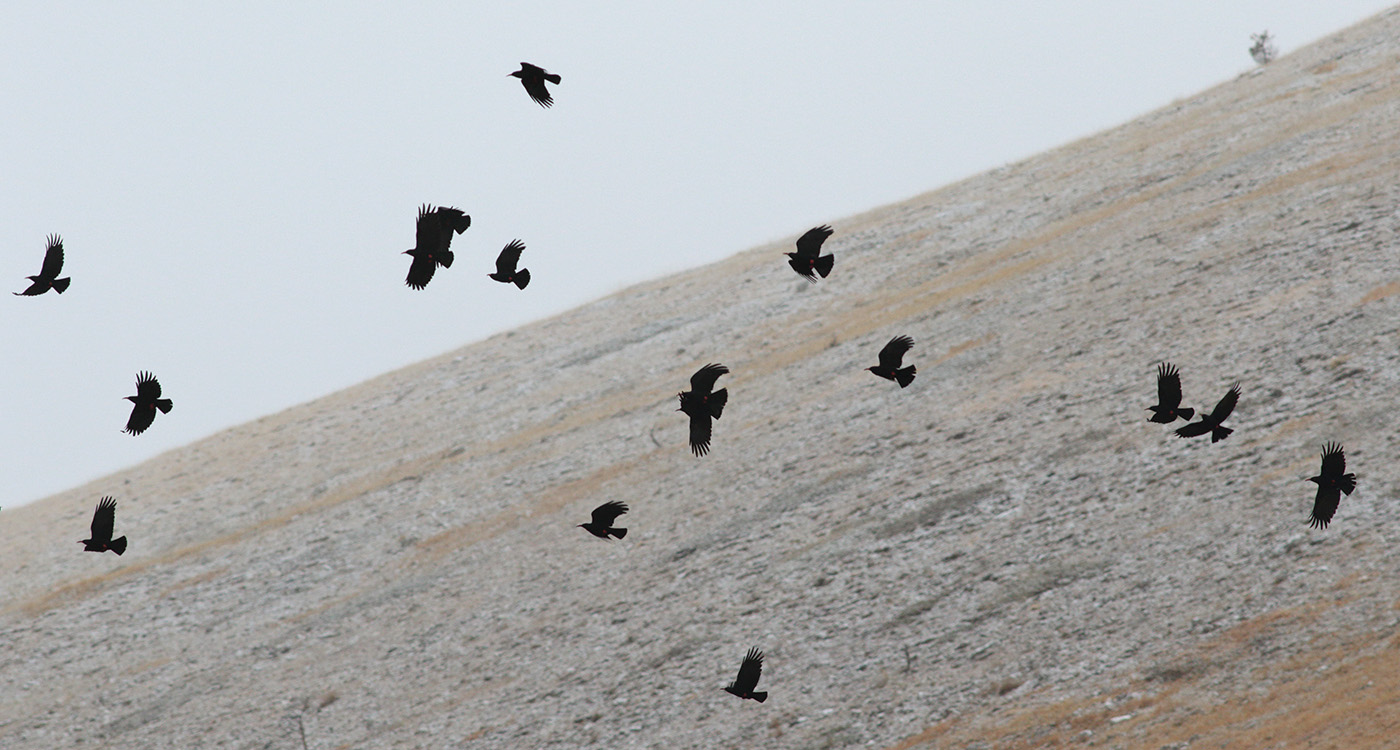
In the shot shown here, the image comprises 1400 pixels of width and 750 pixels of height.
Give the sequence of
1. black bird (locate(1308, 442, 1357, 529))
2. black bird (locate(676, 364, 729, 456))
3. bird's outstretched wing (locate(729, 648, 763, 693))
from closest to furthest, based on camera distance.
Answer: black bird (locate(1308, 442, 1357, 529)), black bird (locate(676, 364, 729, 456)), bird's outstretched wing (locate(729, 648, 763, 693))

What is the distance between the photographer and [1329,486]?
47.2 feet

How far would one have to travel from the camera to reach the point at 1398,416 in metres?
18.7

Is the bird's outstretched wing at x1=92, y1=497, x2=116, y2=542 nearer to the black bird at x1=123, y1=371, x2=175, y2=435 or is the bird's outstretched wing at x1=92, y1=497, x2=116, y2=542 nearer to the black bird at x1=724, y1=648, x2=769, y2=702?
the black bird at x1=123, y1=371, x2=175, y2=435

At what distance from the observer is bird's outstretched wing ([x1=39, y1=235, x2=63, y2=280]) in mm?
14461

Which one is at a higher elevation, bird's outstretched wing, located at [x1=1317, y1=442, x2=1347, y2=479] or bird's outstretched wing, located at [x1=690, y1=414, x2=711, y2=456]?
bird's outstretched wing, located at [x1=1317, y1=442, x2=1347, y2=479]

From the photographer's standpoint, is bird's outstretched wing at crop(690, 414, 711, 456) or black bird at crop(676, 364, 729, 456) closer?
black bird at crop(676, 364, 729, 456)

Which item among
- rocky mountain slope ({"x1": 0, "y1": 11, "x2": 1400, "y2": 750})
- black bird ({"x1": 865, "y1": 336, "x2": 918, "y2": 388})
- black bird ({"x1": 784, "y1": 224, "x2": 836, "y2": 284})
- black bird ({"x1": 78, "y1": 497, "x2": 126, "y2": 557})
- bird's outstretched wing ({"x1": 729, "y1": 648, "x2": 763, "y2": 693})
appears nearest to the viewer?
black bird ({"x1": 784, "y1": 224, "x2": 836, "y2": 284})

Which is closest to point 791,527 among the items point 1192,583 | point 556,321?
point 1192,583

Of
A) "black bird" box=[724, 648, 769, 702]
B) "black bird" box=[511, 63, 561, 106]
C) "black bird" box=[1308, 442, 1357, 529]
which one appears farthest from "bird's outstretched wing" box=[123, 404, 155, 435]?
"black bird" box=[1308, 442, 1357, 529]

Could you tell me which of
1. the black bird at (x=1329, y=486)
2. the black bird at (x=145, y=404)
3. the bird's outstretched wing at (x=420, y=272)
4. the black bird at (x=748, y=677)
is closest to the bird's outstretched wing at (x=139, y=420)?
the black bird at (x=145, y=404)

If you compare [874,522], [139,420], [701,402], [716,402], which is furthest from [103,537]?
→ [874,522]

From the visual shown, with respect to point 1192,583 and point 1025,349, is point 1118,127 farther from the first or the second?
point 1192,583

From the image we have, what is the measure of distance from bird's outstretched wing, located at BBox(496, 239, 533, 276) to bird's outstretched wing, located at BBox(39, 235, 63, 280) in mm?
4875

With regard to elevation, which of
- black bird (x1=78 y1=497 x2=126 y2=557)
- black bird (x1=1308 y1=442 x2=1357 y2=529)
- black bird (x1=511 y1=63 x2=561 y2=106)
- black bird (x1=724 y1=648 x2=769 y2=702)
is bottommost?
black bird (x1=724 y1=648 x2=769 y2=702)
